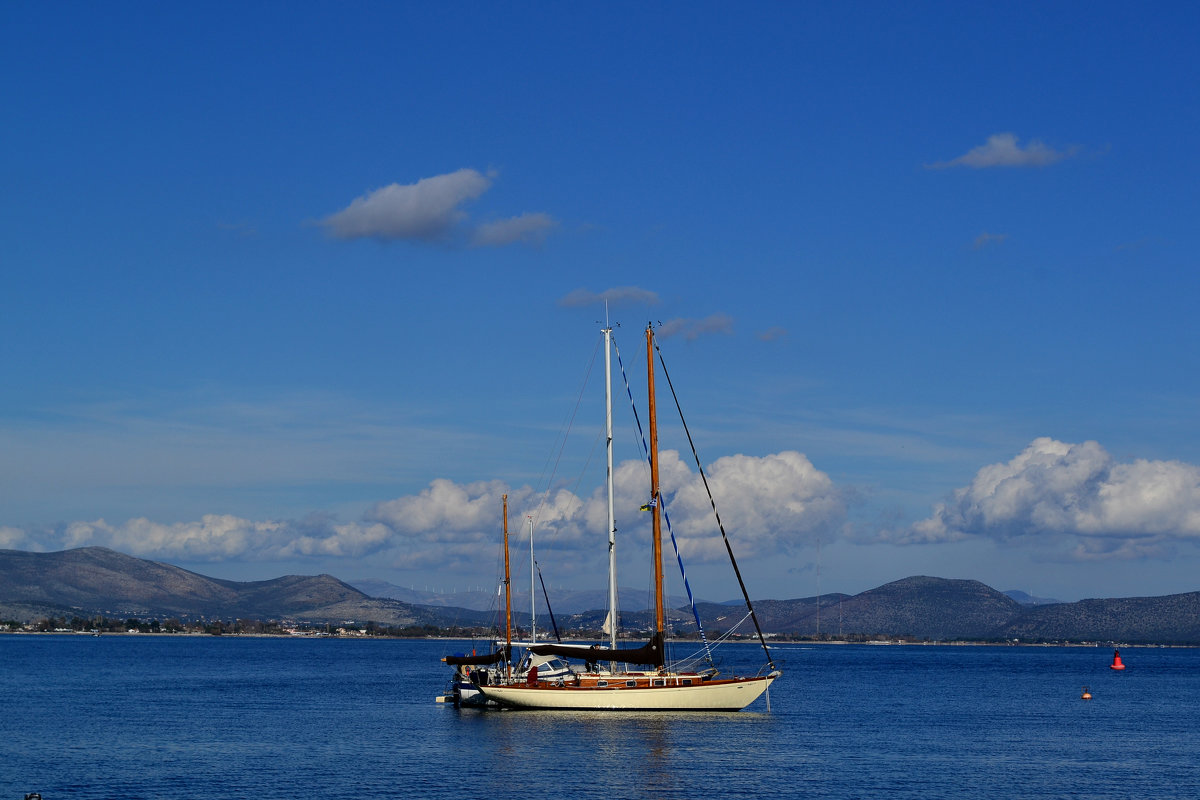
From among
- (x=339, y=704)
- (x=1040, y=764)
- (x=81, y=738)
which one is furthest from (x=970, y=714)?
(x=81, y=738)

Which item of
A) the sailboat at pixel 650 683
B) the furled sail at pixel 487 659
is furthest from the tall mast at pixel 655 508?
the furled sail at pixel 487 659

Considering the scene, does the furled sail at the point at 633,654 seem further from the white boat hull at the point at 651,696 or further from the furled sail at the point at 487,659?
the furled sail at the point at 487,659

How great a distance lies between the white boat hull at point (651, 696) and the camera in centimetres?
7375

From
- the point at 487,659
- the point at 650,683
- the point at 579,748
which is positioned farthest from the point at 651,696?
the point at 487,659

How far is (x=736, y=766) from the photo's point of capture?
190ft

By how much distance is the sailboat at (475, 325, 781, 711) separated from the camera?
242 ft

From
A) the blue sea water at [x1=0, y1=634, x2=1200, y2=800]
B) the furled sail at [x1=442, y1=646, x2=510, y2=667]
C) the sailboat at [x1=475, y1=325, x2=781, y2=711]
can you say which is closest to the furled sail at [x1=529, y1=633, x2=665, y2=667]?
the sailboat at [x1=475, y1=325, x2=781, y2=711]

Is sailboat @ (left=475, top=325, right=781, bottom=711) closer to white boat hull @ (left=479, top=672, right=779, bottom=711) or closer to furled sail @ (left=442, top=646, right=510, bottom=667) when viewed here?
white boat hull @ (left=479, top=672, right=779, bottom=711)

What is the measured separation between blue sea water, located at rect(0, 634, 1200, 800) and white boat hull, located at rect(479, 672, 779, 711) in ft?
2.93

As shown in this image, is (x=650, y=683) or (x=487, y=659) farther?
(x=487, y=659)

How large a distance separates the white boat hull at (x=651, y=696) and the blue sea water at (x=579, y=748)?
892 millimetres

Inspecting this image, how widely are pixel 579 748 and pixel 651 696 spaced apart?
36.7 ft

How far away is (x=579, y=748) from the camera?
6334 centimetres

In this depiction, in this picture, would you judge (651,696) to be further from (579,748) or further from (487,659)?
(487,659)
